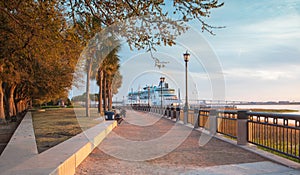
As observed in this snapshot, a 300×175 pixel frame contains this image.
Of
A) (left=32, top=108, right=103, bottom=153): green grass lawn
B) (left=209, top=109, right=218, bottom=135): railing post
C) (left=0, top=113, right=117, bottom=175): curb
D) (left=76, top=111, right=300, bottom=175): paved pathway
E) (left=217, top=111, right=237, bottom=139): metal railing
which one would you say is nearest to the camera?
(left=0, top=113, right=117, bottom=175): curb

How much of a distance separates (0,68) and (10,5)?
12.4m

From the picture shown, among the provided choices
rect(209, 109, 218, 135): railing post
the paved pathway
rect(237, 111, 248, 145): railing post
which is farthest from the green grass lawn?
rect(237, 111, 248, 145): railing post

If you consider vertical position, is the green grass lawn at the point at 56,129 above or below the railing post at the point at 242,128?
below

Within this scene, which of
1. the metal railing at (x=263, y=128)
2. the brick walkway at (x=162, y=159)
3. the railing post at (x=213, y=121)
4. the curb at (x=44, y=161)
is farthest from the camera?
the railing post at (x=213, y=121)

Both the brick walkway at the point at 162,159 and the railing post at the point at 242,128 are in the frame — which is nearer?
the brick walkway at the point at 162,159

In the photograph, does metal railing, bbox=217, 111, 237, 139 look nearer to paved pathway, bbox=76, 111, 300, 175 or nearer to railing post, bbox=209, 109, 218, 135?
railing post, bbox=209, 109, 218, 135

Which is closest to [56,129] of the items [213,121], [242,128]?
[213,121]

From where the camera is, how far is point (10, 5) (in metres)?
9.11

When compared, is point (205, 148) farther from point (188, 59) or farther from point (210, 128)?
point (188, 59)

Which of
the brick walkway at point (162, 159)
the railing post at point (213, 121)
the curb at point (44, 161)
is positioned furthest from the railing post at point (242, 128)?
the curb at point (44, 161)

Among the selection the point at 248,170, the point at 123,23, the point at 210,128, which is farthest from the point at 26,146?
the point at 210,128

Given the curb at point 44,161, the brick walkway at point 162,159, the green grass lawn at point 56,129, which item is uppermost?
the curb at point 44,161

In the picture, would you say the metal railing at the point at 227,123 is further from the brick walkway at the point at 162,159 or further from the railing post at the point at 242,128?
the brick walkway at the point at 162,159

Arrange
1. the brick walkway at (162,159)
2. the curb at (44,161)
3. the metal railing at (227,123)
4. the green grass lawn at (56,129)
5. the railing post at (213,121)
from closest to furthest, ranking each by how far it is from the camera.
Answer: the curb at (44,161)
the brick walkway at (162,159)
the green grass lawn at (56,129)
the metal railing at (227,123)
the railing post at (213,121)
